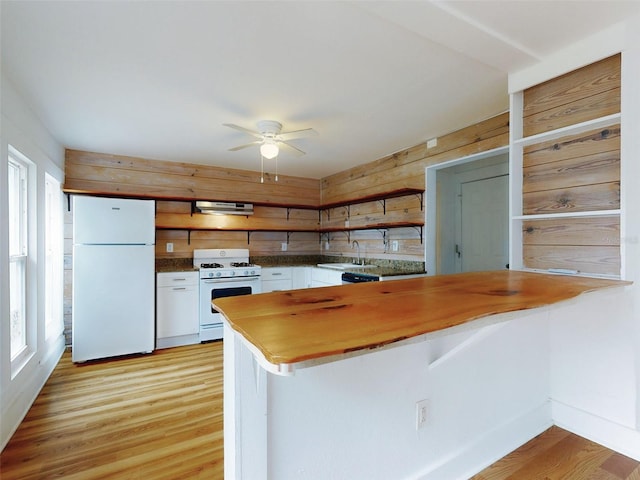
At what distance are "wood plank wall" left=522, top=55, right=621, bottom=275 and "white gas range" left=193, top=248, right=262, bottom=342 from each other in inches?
118

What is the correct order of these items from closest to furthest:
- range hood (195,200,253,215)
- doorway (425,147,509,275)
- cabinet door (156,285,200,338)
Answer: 1. doorway (425,147,509,275)
2. cabinet door (156,285,200,338)
3. range hood (195,200,253,215)

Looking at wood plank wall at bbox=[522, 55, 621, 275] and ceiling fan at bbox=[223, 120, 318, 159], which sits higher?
ceiling fan at bbox=[223, 120, 318, 159]

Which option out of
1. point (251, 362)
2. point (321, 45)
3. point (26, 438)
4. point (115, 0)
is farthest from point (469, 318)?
point (26, 438)

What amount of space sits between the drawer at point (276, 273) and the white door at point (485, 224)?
226cm

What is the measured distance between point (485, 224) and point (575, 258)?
1825 millimetres

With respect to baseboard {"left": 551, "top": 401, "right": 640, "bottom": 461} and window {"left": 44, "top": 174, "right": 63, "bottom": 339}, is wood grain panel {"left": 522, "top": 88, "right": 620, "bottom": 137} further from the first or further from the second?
window {"left": 44, "top": 174, "right": 63, "bottom": 339}

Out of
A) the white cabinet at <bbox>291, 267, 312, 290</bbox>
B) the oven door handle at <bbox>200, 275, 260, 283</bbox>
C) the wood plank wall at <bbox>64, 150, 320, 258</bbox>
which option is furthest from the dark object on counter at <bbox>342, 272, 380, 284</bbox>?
the wood plank wall at <bbox>64, 150, 320, 258</bbox>

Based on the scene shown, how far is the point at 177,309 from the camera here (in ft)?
11.8

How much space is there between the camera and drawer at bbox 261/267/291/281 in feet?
13.7

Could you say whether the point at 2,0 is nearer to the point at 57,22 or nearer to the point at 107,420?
the point at 57,22

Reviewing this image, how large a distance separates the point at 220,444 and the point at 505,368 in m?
1.69

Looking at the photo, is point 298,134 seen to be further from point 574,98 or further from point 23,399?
point 23,399

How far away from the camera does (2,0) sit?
1341 millimetres

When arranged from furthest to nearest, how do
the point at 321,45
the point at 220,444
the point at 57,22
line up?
the point at 220,444, the point at 321,45, the point at 57,22
